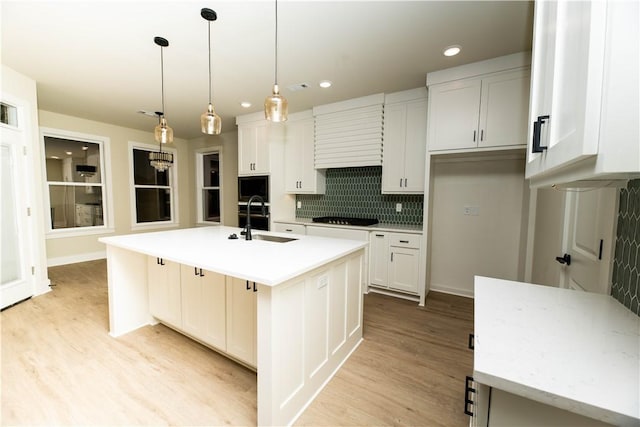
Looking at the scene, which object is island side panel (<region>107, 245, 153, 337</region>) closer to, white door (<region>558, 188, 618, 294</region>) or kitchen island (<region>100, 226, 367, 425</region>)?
kitchen island (<region>100, 226, 367, 425</region>)

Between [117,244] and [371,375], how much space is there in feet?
7.15

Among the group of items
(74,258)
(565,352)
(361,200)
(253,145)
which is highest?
(253,145)

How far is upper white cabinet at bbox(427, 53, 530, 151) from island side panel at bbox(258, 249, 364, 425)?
1.74 metres

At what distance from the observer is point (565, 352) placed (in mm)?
697

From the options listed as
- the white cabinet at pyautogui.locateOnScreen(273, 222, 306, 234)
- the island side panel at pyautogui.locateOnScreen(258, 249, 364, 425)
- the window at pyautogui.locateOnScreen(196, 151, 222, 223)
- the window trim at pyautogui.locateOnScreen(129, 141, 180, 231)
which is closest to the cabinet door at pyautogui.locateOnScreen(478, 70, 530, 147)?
the island side panel at pyautogui.locateOnScreen(258, 249, 364, 425)

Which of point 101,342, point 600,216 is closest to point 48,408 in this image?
point 101,342

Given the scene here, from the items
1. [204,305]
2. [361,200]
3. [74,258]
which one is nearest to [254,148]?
[361,200]

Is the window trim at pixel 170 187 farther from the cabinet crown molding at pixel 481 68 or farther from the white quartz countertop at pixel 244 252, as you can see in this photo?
the cabinet crown molding at pixel 481 68

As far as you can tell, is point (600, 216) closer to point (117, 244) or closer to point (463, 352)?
point (463, 352)

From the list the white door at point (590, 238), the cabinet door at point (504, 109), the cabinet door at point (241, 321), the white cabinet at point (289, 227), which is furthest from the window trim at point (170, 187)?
the white door at point (590, 238)

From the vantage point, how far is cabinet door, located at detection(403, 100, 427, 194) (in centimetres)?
320

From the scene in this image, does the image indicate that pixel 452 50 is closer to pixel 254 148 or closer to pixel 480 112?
pixel 480 112

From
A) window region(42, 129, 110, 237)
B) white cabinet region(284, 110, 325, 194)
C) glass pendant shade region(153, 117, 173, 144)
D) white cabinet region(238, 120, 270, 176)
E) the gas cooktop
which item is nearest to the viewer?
glass pendant shade region(153, 117, 173, 144)

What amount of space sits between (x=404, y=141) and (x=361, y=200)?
110 centimetres
